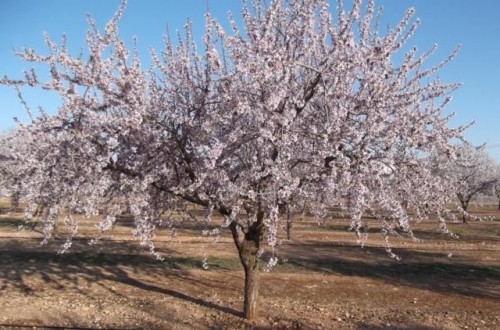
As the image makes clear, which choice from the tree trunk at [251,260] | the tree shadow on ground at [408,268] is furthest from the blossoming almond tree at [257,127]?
the tree shadow on ground at [408,268]

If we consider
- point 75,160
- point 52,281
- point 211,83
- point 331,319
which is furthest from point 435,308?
point 52,281

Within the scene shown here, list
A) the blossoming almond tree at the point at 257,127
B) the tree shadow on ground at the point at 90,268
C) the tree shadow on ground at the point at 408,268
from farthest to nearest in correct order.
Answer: the tree shadow on ground at the point at 408,268
the tree shadow on ground at the point at 90,268
the blossoming almond tree at the point at 257,127

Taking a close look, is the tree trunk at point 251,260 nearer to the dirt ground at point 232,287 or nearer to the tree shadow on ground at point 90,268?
the dirt ground at point 232,287

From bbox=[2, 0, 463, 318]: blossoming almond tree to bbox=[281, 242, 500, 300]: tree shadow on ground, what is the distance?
669cm

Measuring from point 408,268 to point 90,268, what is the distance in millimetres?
11316

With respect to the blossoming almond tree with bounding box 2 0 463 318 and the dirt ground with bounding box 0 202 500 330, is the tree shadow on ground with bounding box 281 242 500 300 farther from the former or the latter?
the blossoming almond tree with bounding box 2 0 463 318

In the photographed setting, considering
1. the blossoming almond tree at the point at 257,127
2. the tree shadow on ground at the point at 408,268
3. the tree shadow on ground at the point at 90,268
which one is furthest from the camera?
the tree shadow on ground at the point at 408,268

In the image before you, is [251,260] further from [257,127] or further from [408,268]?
[408,268]

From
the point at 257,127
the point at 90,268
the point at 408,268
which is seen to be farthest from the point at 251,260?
the point at 408,268

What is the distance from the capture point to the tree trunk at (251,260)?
10.7m

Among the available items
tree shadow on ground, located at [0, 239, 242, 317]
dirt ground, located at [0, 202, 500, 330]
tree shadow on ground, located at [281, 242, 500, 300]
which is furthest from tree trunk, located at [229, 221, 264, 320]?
tree shadow on ground, located at [281, 242, 500, 300]

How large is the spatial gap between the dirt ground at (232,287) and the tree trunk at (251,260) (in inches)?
12.8

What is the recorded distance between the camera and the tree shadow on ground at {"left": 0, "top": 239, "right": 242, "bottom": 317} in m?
13.9

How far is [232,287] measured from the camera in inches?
560
